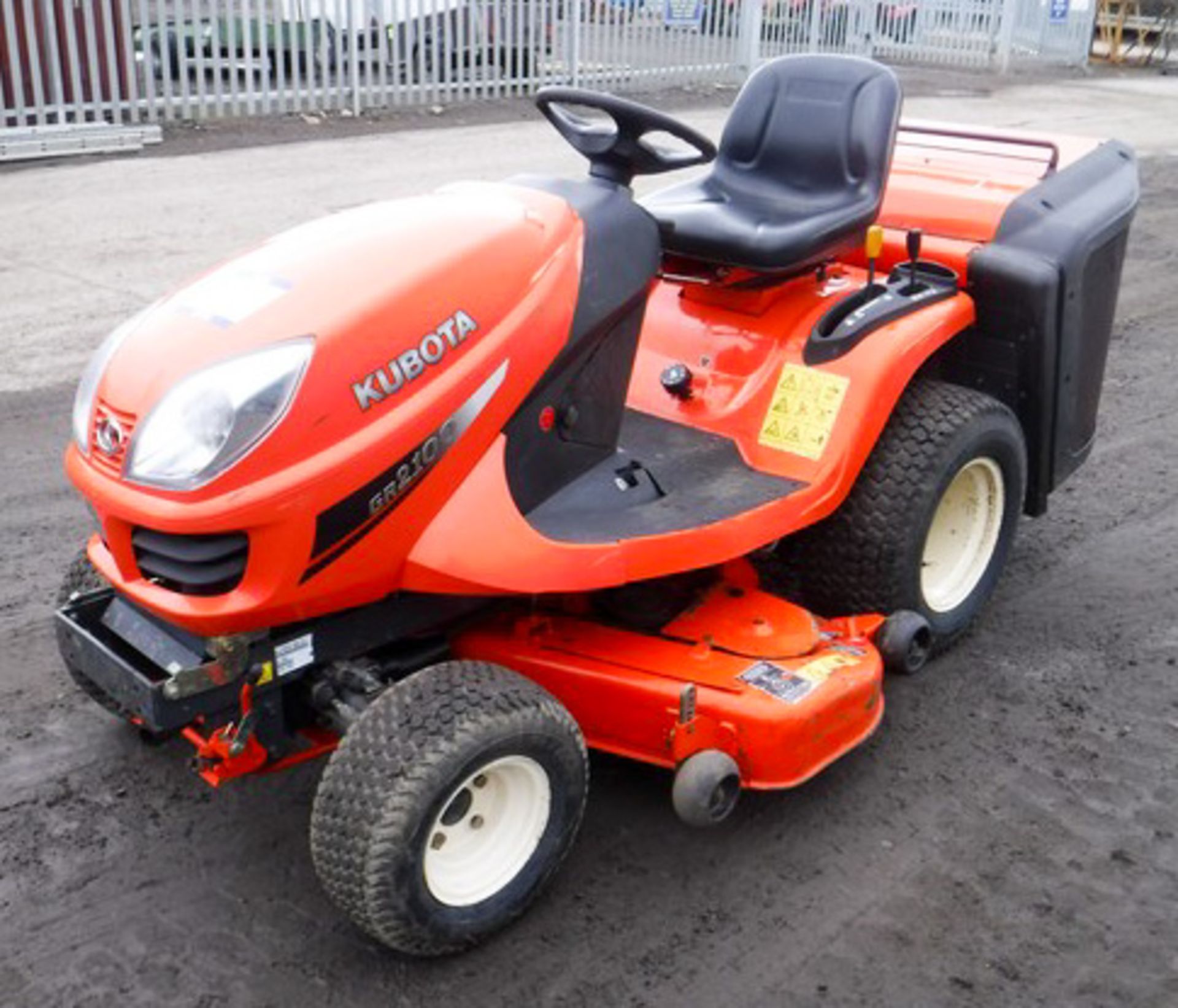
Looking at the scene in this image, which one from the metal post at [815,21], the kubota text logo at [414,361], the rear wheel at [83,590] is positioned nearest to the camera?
the kubota text logo at [414,361]

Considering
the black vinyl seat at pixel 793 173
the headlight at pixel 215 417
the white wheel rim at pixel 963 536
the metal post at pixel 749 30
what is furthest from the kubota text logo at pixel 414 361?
the metal post at pixel 749 30

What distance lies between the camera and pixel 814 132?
3992 millimetres

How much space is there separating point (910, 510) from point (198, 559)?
1.77 m

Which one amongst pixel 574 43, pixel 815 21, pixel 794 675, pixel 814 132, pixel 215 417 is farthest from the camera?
pixel 815 21

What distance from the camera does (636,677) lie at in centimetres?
308

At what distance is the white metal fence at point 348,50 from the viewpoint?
1110cm

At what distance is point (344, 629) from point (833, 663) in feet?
3.49

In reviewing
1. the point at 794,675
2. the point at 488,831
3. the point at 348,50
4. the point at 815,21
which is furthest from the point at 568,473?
the point at 815,21

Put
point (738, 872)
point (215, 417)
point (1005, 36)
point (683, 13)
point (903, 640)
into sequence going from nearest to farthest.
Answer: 1. point (215, 417)
2. point (738, 872)
3. point (903, 640)
4. point (683, 13)
5. point (1005, 36)

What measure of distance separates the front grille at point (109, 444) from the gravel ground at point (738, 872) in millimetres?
861

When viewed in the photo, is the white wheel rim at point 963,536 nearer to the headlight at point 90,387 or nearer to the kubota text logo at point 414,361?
the kubota text logo at point 414,361

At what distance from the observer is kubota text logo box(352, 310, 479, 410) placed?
269cm

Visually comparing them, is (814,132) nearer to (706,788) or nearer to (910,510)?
(910,510)

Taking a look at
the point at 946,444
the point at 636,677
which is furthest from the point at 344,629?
the point at 946,444
